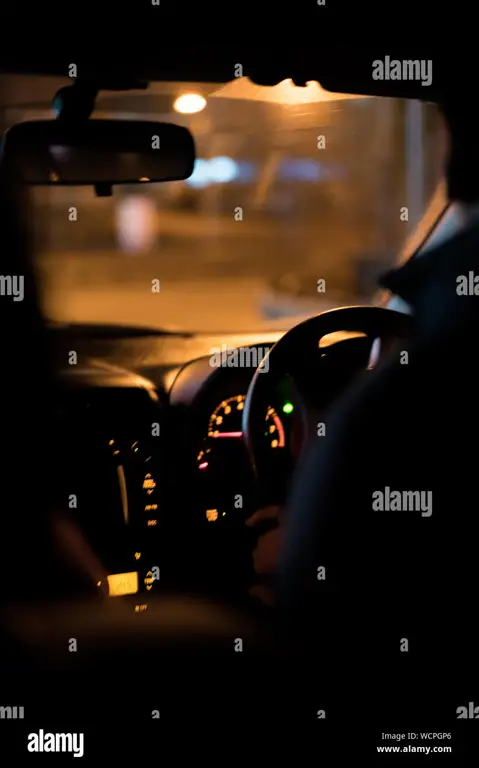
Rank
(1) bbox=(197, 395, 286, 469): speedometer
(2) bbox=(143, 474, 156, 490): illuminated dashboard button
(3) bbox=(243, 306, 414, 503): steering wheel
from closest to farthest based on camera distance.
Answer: (3) bbox=(243, 306, 414, 503): steering wheel, (2) bbox=(143, 474, 156, 490): illuminated dashboard button, (1) bbox=(197, 395, 286, 469): speedometer

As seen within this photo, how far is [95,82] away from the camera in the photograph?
260 centimetres

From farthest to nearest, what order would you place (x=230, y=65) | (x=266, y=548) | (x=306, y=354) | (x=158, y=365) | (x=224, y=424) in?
(x=158, y=365)
(x=224, y=424)
(x=266, y=548)
(x=230, y=65)
(x=306, y=354)

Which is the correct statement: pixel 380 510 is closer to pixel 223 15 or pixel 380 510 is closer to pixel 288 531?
pixel 288 531

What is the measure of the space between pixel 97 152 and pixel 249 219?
4.25 ft

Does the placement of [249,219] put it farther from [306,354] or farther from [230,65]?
[306,354]

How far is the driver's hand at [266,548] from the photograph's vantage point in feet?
8.68

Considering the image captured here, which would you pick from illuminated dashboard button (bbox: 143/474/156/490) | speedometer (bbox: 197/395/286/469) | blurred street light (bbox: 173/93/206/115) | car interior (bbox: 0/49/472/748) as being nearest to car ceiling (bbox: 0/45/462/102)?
car interior (bbox: 0/49/472/748)

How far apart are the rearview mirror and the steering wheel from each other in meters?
0.65

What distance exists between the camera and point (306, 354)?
242cm

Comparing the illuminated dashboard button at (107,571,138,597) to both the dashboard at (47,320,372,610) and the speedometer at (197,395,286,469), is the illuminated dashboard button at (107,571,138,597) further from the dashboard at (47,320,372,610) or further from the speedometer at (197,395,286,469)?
the speedometer at (197,395,286,469)

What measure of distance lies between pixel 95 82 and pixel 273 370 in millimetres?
834

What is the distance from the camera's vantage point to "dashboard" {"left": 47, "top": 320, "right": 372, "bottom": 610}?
2.77 meters

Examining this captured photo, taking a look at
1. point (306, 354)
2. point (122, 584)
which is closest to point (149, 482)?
point (122, 584)

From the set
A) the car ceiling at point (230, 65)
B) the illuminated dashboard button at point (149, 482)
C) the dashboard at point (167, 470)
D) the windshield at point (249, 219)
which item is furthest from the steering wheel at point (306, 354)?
the windshield at point (249, 219)
